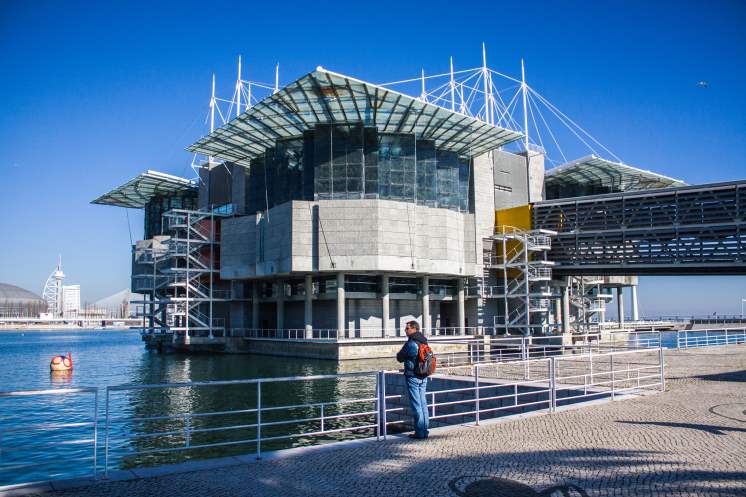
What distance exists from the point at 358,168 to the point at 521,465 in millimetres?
47221

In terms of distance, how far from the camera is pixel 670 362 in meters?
28.9

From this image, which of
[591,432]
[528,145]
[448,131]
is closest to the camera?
[591,432]

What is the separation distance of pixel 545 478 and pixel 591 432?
149 inches

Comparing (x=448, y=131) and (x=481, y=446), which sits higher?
(x=448, y=131)

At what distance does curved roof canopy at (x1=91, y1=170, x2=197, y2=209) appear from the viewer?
77812 mm

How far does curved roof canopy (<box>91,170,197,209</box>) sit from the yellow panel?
39.7 meters

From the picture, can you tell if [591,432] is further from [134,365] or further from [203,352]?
[203,352]

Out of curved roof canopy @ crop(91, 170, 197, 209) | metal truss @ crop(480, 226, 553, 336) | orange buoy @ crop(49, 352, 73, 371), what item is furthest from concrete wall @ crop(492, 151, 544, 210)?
orange buoy @ crop(49, 352, 73, 371)

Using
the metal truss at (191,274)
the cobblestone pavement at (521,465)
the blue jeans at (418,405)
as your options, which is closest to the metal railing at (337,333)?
the metal truss at (191,274)

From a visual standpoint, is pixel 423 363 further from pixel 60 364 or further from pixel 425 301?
pixel 425 301

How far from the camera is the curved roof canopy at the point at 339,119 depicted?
49094 mm

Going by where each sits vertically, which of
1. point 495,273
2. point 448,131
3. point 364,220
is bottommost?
point 495,273

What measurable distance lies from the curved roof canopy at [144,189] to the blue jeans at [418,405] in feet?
231

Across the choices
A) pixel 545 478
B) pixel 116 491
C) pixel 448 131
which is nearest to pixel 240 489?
pixel 116 491
